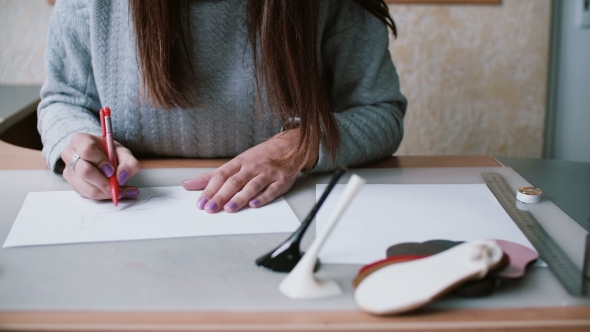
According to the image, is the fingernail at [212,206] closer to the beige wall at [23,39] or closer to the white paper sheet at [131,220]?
the white paper sheet at [131,220]

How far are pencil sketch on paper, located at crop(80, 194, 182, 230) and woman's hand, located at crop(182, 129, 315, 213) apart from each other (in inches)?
1.7

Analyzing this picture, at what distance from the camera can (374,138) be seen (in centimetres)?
91

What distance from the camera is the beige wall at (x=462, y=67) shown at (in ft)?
5.44

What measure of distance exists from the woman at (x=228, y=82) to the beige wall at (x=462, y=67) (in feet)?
2.54

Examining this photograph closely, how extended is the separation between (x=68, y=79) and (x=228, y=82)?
0.98 feet

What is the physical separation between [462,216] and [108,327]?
0.43 meters

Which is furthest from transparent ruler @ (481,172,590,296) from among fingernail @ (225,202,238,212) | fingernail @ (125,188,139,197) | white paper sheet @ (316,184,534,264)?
fingernail @ (125,188,139,197)

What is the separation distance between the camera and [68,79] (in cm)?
100

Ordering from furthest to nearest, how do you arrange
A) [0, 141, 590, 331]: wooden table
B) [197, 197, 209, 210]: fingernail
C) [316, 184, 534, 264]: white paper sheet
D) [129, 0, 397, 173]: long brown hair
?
[129, 0, 397, 173]: long brown hair < [197, 197, 209, 210]: fingernail < [316, 184, 534, 264]: white paper sheet < [0, 141, 590, 331]: wooden table

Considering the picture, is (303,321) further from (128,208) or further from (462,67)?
(462,67)

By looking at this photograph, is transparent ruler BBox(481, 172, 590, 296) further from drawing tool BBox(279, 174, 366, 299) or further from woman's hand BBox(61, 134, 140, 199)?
woman's hand BBox(61, 134, 140, 199)

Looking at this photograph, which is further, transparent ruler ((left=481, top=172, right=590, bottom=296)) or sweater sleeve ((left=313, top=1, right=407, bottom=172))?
sweater sleeve ((left=313, top=1, right=407, bottom=172))

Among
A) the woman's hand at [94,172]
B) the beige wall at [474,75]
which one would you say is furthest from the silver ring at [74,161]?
the beige wall at [474,75]

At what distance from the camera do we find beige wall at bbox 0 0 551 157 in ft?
5.44
